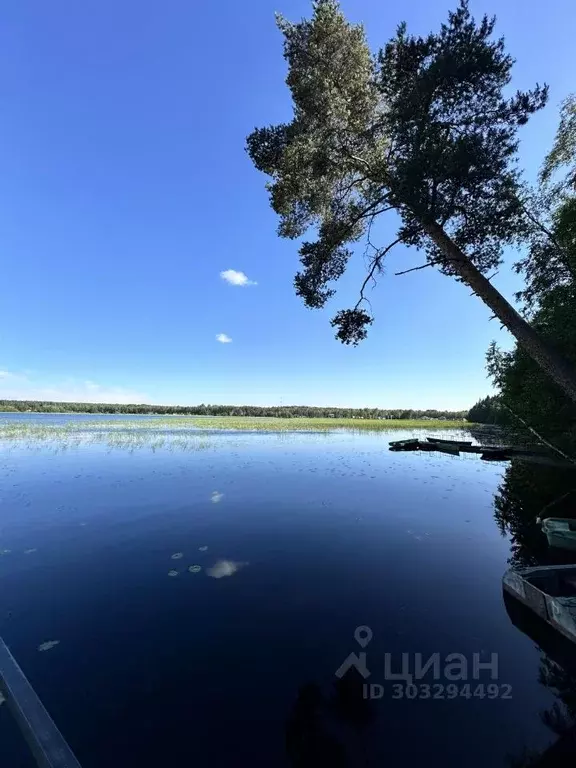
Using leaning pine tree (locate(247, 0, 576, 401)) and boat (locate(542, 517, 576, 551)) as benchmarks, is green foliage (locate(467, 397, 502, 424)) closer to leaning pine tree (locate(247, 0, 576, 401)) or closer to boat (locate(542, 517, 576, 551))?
boat (locate(542, 517, 576, 551))

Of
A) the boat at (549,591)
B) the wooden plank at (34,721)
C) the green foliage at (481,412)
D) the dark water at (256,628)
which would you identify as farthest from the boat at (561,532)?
the green foliage at (481,412)

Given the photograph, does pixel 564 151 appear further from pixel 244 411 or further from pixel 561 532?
pixel 244 411

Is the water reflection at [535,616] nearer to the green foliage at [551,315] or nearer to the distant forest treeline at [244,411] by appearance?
the green foliage at [551,315]

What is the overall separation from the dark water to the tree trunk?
4.97 meters

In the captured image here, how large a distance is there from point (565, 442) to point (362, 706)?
2901 cm

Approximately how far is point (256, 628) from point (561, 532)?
8.87 m

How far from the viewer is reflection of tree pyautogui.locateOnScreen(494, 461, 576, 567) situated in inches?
371

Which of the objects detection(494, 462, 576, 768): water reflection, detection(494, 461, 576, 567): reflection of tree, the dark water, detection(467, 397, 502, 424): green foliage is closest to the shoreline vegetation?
the dark water

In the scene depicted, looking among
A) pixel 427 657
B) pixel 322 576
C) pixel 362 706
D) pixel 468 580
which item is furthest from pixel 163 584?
pixel 468 580

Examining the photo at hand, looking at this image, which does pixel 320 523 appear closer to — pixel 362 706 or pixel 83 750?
pixel 362 706

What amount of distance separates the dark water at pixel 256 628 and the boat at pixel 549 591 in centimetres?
55

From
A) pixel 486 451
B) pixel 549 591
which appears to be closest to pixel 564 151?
pixel 549 591

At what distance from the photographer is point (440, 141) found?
8.88 m

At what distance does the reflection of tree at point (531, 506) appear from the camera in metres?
9.43
